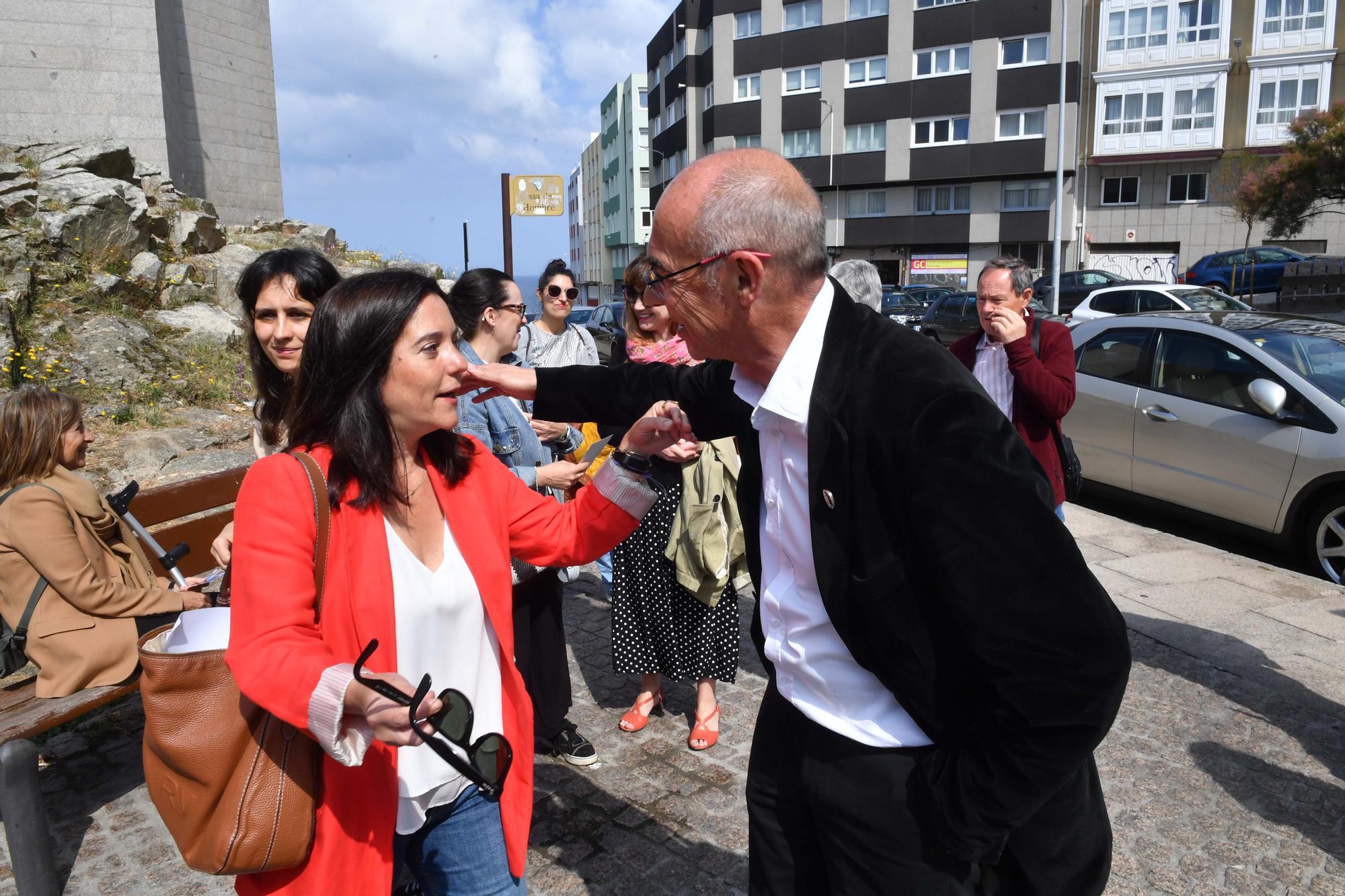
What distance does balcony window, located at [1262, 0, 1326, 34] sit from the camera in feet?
121

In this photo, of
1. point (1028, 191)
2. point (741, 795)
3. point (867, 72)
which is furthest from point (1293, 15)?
point (741, 795)

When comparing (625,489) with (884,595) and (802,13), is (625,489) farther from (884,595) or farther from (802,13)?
(802,13)

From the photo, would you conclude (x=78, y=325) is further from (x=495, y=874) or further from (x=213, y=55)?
(x=495, y=874)

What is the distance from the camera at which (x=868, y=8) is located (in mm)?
44312

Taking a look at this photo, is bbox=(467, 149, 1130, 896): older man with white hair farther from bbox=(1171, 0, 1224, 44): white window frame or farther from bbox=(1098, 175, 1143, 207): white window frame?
bbox=(1171, 0, 1224, 44): white window frame

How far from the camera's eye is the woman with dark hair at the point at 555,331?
5.39 m

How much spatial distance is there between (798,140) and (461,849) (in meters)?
48.7

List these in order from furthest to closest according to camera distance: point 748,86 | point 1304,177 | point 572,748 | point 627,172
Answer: point 627,172
point 748,86
point 1304,177
point 572,748

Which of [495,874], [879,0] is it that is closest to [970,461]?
[495,874]

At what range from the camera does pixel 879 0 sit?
44031 mm

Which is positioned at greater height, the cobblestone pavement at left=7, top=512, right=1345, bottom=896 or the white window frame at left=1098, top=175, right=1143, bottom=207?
the white window frame at left=1098, top=175, right=1143, bottom=207

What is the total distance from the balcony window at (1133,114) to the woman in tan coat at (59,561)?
45009mm

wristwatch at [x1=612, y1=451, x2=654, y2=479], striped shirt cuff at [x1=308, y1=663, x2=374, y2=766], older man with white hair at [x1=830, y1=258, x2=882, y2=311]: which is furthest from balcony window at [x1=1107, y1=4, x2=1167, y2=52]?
striped shirt cuff at [x1=308, y1=663, x2=374, y2=766]

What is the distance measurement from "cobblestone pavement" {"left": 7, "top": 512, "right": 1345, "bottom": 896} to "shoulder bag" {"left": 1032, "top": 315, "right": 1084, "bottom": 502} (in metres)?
1.10
